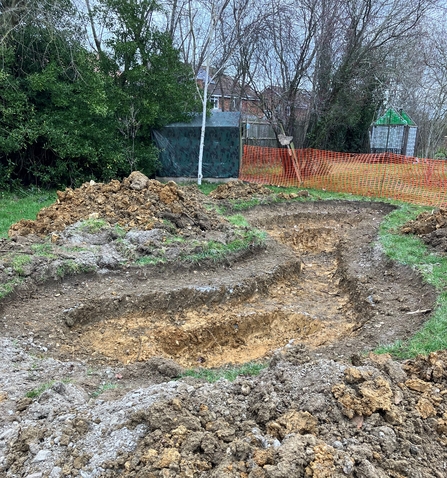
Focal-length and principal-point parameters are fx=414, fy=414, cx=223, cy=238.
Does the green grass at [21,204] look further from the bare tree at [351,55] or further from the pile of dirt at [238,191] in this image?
the bare tree at [351,55]

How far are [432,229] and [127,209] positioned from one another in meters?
6.36

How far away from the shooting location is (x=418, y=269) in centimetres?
676

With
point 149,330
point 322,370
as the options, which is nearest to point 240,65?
point 149,330

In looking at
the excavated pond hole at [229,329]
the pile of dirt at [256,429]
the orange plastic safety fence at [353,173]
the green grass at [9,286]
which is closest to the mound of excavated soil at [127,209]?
the green grass at [9,286]

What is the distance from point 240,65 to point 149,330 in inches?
691

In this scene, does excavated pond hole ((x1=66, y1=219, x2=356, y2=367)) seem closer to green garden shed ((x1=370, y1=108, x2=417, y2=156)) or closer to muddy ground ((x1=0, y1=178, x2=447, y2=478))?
muddy ground ((x1=0, y1=178, x2=447, y2=478))

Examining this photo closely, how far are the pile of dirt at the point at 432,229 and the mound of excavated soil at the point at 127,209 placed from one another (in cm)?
413

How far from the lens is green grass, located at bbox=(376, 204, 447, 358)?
4508mm

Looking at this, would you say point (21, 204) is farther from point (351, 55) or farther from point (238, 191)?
point (351, 55)

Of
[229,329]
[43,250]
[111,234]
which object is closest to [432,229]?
[229,329]

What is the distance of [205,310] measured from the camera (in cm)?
647

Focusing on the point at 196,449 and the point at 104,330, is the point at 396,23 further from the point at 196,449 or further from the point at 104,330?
the point at 196,449

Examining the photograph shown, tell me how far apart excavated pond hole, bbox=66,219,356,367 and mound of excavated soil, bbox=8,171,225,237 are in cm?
237

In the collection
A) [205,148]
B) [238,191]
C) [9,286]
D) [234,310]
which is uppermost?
[205,148]
